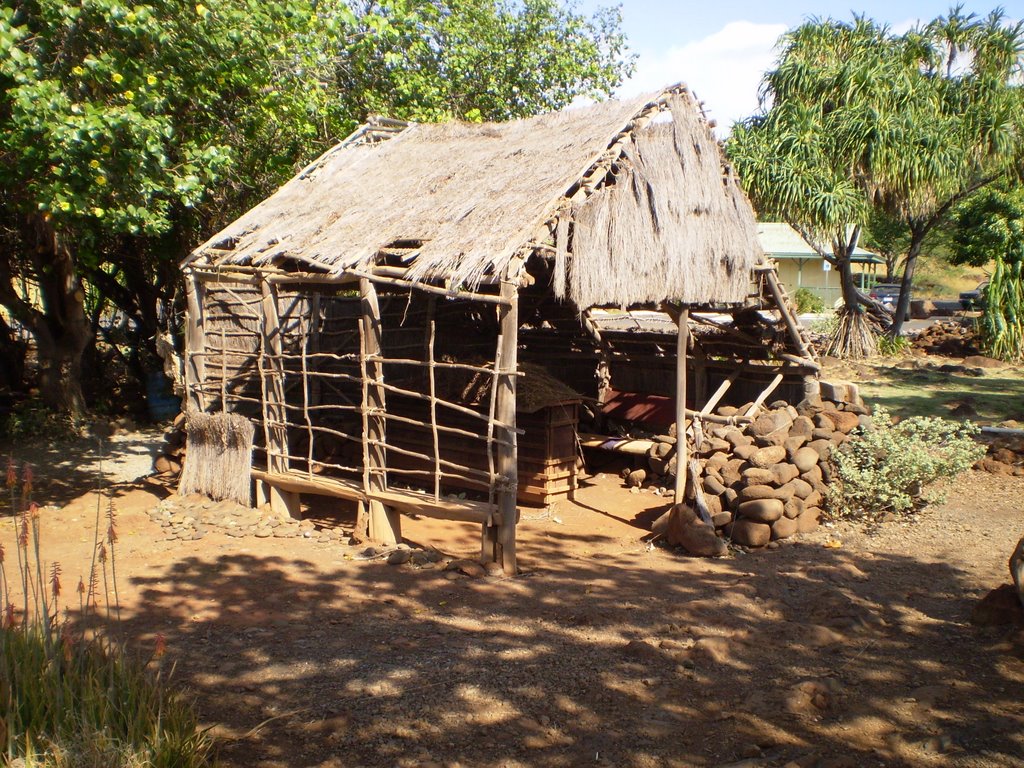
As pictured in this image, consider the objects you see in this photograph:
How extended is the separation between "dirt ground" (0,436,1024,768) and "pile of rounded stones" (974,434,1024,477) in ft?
1.88

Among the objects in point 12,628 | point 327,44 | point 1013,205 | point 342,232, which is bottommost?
point 12,628

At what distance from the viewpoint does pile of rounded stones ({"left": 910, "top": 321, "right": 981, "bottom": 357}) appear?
63.8 ft

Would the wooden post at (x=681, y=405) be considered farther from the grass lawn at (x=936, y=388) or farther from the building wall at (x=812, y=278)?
the building wall at (x=812, y=278)

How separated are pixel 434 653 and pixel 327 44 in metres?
9.45

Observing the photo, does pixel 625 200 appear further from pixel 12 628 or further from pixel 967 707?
pixel 12 628

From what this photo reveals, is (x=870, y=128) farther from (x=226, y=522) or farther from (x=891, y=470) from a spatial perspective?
(x=226, y=522)

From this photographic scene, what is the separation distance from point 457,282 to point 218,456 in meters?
3.98

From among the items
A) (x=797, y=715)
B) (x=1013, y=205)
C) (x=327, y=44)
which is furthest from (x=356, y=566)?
(x=1013, y=205)

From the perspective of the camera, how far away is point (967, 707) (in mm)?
4359

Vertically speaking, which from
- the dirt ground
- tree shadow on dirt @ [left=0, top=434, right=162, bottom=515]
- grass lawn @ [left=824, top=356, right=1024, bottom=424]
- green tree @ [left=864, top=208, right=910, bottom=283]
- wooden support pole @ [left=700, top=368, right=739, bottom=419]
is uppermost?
green tree @ [left=864, top=208, right=910, bottom=283]

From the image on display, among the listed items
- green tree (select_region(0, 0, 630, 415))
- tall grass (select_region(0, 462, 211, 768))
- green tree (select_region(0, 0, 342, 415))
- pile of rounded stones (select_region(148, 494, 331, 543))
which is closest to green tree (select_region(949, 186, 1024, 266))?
green tree (select_region(0, 0, 630, 415))

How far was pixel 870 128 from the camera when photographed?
697 inches

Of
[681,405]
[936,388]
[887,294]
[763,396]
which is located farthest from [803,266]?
[681,405]

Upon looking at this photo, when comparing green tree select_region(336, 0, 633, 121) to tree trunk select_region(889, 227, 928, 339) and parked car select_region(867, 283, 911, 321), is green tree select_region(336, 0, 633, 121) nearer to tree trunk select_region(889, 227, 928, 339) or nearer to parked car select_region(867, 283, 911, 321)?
tree trunk select_region(889, 227, 928, 339)
